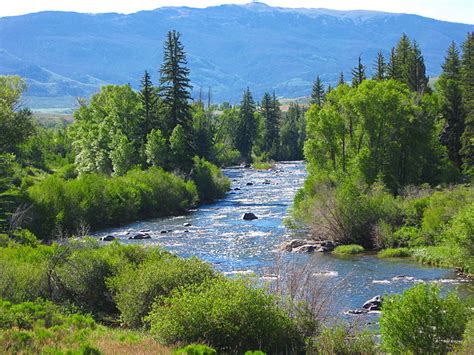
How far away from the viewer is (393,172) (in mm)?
56469

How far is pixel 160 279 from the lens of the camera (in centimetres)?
2394

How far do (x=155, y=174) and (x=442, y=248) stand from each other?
35.8 meters

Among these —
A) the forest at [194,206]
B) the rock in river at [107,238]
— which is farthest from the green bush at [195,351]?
the rock in river at [107,238]

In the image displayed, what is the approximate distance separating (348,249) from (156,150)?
116 ft

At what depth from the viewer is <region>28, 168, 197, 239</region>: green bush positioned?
49281mm

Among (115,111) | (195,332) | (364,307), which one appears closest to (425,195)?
(364,307)

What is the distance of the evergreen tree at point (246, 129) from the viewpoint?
131750 mm

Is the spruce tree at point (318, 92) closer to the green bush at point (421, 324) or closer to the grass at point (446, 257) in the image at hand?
the grass at point (446, 257)

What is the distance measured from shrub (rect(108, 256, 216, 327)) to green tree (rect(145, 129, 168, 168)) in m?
47.5

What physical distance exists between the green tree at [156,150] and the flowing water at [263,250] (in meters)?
8.21

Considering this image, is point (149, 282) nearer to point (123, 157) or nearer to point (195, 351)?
point (195, 351)

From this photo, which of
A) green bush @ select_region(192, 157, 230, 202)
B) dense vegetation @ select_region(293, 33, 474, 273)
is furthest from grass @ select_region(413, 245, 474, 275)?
green bush @ select_region(192, 157, 230, 202)

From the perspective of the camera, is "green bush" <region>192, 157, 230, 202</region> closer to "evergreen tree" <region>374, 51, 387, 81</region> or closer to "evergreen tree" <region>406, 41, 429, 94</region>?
"evergreen tree" <region>374, 51, 387, 81</region>

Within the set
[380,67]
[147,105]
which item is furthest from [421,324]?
[380,67]
